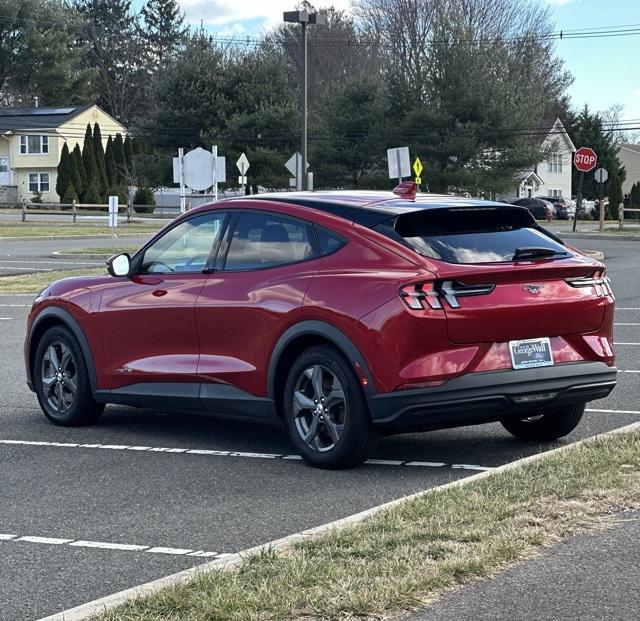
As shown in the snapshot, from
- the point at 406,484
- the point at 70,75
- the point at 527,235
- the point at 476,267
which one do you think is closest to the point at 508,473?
the point at 406,484

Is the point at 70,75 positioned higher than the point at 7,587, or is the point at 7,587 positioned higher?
the point at 70,75

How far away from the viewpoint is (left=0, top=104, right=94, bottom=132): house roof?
87062mm

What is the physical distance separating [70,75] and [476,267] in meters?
96.5

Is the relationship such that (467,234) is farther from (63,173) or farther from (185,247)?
(63,173)

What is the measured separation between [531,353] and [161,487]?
230cm

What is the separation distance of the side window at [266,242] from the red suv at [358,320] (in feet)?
0.03

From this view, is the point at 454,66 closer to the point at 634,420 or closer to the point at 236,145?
the point at 236,145

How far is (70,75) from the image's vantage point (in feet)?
328

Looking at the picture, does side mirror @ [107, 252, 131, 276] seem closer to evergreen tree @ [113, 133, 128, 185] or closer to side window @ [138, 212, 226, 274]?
side window @ [138, 212, 226, 274]

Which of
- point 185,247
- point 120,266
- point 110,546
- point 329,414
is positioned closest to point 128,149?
point 120,266

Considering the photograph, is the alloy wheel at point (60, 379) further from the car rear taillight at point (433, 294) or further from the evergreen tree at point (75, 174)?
the evergreen tree at point (75, 174)

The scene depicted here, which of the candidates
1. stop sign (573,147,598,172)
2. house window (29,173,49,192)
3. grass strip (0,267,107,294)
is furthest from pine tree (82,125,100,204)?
grass strip (0,267,107,294)

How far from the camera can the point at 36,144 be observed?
87.6 m

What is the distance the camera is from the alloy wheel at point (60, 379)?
941 centimetres
